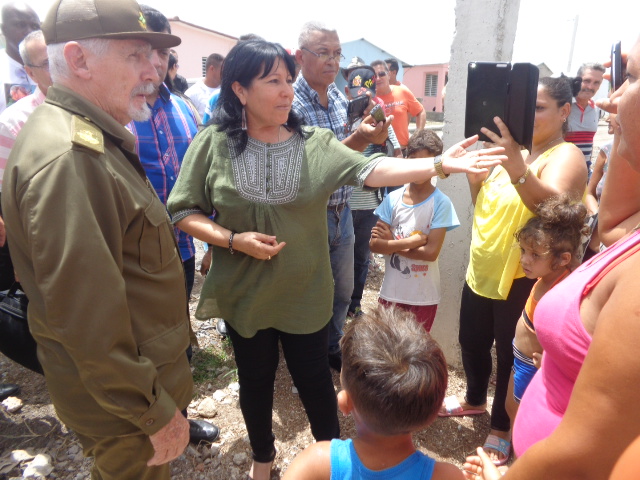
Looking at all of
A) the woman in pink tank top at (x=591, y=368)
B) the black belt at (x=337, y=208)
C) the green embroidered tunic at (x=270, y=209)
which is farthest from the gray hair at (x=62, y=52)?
the black belt at (x=337, y=208)

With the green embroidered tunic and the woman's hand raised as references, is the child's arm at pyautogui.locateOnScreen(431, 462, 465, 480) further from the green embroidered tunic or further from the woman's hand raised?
the woman's hand raised

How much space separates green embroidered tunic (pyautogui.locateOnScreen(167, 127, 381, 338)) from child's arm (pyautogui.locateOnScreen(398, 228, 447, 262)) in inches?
36.3

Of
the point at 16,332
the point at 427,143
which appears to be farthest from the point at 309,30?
the point at 16,332

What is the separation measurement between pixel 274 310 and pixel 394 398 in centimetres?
88

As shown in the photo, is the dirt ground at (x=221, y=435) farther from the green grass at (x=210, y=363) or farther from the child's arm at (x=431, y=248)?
the child's arm at (x=431, y=248)

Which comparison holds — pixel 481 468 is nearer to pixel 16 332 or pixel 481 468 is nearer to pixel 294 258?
pixel 294 258

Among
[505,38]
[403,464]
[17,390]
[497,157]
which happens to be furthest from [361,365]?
[17,390]

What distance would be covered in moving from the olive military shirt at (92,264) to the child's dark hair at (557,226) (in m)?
1.52

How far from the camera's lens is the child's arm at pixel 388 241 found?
267cm

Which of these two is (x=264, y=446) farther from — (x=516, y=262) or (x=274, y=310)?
(x=516, y=262)

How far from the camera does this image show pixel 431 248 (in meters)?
2.68

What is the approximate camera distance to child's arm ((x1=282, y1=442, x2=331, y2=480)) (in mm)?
1204

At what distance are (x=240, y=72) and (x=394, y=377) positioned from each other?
1380 mm

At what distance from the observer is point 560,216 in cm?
189
